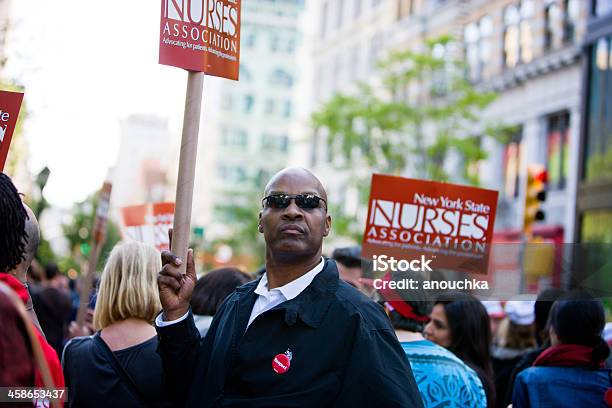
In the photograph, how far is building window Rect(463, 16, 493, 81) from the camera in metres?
39.0

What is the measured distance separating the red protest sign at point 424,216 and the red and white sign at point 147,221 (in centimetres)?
222

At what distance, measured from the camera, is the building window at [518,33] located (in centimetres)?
3578

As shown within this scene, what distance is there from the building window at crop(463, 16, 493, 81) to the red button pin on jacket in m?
35.3

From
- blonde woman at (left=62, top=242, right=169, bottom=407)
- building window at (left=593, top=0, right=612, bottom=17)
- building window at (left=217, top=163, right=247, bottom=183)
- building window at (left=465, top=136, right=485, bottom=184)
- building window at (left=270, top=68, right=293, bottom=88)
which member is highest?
building window at (left=270, top=68, right=293, bottom=88)

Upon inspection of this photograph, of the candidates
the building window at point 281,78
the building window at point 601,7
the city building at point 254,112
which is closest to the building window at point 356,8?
the building window at point 601,7

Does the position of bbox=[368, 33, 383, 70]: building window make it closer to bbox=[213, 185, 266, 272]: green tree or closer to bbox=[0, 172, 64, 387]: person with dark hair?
bbox=[213, 185, 266, 272]: green tree

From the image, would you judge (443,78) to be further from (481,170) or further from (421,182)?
(421,182)

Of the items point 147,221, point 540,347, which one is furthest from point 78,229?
point 540,347

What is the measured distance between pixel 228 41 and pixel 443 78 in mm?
30256

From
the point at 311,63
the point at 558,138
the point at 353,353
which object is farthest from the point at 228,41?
the point at 311,63

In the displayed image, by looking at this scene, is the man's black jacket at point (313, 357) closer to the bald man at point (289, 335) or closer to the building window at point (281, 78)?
the bald man at point (289, 335)

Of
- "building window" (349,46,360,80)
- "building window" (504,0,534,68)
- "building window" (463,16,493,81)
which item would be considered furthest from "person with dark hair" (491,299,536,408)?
"building window" (349,46,360,80)

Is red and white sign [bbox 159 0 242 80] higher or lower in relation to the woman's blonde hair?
higher

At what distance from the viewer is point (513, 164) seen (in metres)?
36.5
